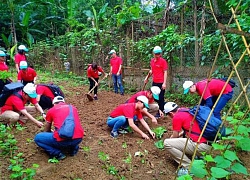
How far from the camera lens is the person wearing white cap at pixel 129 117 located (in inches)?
Result: 178

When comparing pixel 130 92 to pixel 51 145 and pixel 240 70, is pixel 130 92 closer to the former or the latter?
pixel 240 70

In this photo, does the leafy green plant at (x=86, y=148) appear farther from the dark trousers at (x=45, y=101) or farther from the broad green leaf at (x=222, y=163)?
the broad green leaf at (x=222, y=163)

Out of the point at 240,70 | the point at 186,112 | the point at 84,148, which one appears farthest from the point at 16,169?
the point at 240,70

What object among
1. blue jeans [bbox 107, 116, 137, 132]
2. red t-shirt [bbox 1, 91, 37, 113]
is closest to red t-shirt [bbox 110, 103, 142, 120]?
blue jeans [bbox 107, 116, 137, 132]

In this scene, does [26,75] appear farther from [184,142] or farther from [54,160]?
[184,142]

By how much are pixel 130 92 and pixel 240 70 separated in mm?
4334

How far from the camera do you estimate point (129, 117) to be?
4543 mm

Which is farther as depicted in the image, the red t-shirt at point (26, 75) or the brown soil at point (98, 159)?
the red t-shirt at point (26, 75)

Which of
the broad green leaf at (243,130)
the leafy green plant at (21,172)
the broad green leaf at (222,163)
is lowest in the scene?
the leafy green plant at (21,172)

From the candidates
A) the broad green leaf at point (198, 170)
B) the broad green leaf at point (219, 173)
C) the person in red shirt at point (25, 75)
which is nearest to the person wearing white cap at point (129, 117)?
the broad green leaf at point (198, 170)

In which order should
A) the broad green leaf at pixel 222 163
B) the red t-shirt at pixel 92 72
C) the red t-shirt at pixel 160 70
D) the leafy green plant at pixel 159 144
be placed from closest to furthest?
the broad green leaf at pixel 222 163 < the leafy green plant at pixel 159 144 < the red t-shirt at pixel 160 70 < the red t-shirt at pixel 92 72

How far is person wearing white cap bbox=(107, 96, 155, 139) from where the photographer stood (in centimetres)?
453

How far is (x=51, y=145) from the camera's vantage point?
3.77 metres

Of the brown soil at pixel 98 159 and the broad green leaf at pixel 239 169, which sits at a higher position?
the broad green leaf at pixel 239 169
